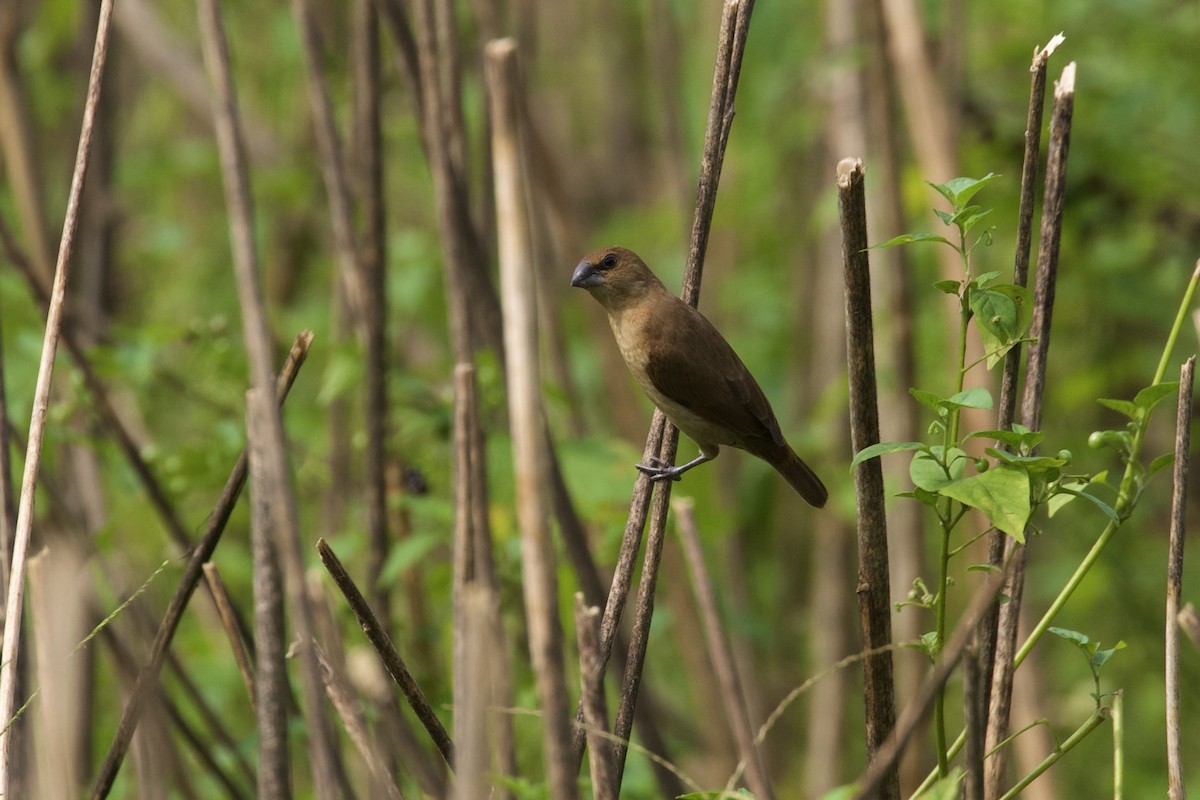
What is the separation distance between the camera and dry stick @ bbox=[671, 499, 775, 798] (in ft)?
5.21

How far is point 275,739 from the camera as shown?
1505 mm

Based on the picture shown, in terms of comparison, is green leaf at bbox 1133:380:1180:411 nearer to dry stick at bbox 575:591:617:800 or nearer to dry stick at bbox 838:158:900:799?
dry stick at bbox 838:158:900:799

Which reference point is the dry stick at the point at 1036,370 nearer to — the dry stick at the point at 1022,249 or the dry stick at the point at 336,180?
the dry stick at the point at 1022,249

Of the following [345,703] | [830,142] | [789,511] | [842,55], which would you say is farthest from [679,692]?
[345,703]

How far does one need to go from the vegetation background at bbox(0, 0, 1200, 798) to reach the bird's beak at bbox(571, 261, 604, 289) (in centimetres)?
28

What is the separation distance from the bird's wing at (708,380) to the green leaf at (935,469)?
1.20 meters

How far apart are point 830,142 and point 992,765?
10.5 feet

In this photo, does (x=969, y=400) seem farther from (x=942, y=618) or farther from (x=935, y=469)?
(x=942, y=618)

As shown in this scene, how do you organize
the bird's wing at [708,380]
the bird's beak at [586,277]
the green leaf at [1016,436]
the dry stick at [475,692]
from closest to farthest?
1. the dry stick at [475,692]
2. the green leaf at [1016,436]
3. the bird's wing at [708,380]
4. the bird's beak at [586,277]

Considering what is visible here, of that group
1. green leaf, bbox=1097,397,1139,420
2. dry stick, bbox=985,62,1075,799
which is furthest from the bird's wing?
green leaf, bbox=1097,397,1139,420

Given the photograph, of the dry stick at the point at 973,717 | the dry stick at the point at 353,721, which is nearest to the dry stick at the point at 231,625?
the dry stick at the point at 353,721

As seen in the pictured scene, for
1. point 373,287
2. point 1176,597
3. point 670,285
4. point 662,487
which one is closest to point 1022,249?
point 1176,597

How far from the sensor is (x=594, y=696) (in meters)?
1.43

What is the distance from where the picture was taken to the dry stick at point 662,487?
5.67 feet
